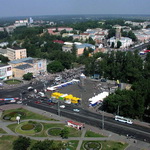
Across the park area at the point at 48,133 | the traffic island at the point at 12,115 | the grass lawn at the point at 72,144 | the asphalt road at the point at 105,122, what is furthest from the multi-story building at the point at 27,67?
the grass lawn at the point at 72,144

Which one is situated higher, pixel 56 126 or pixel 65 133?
pixel 65 133

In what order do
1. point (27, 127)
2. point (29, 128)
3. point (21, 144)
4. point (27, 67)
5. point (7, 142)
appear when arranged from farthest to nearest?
point (27, 67), point (27, 127), point (29, 128), point (7, 142), point (21, 144)

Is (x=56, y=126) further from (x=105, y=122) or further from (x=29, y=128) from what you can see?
(x=105, y=122)

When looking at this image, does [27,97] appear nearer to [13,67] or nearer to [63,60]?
[13,67]

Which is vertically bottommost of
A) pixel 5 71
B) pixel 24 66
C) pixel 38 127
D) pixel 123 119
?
pixel 38 127

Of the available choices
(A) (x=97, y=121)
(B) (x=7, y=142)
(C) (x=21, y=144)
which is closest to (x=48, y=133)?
(B) (x=7, y=142)

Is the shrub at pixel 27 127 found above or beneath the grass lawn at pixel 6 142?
above

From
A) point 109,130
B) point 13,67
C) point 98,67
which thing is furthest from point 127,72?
point 13,67

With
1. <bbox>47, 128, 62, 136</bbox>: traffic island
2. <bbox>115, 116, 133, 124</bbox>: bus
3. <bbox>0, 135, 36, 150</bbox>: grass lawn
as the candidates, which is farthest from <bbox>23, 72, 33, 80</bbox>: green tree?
<bbox>115, 116, 133, 124</bbox>: bus

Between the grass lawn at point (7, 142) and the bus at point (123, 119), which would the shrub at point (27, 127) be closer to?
the grass lawn at point (7, 142)

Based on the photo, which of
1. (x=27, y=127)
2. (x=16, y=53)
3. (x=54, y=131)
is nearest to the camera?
(x=54, y=131)

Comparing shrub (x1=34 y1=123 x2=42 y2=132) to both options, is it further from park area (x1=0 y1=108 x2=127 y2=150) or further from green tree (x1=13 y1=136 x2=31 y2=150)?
green tree (x1=13 y1=136 x2=31 y2=150)
